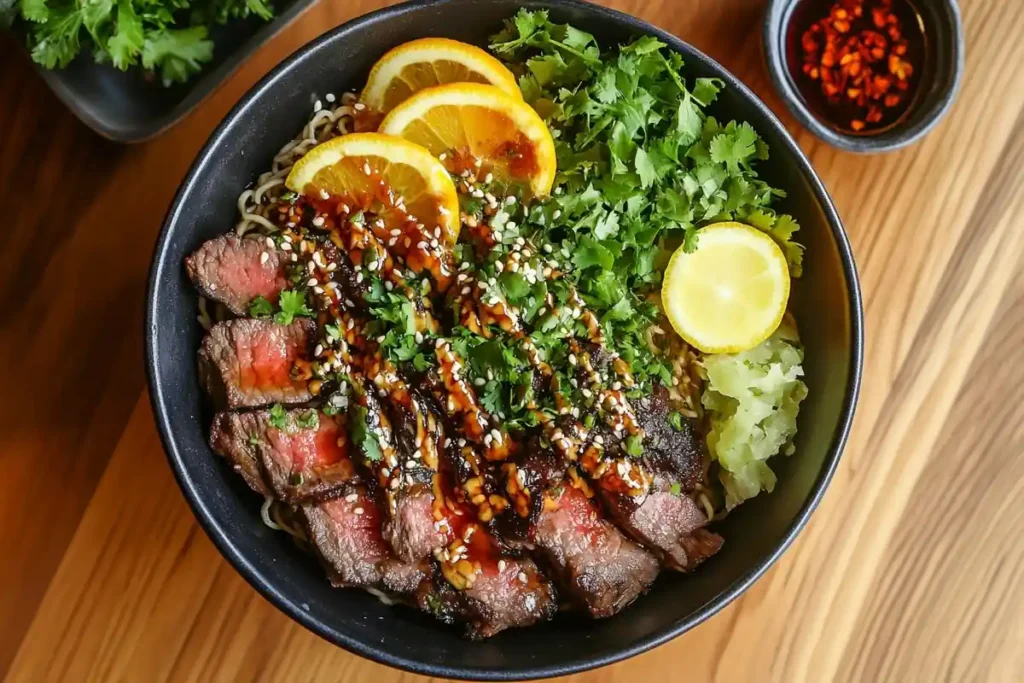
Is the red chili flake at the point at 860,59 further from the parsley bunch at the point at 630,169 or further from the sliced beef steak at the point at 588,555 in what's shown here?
the sliced beef steak at the point at 588,555

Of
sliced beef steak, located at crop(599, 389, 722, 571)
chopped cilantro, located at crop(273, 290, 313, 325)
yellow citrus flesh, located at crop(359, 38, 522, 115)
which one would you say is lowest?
sliced beef steak, located at crop(599, 389, 722, 571)

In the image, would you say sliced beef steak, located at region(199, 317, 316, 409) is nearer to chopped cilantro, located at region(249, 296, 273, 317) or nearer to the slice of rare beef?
chopped cilantro, located at region(249, 296, 273, 317)

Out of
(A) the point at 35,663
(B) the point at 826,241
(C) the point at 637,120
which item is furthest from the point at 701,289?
(A) the point at 35,663

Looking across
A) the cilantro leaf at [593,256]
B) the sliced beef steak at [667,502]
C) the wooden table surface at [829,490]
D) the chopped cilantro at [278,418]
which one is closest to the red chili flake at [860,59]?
the wooden table surface at [829,490]

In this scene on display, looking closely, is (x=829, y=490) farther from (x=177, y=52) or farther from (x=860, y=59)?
(x=177, y=52)

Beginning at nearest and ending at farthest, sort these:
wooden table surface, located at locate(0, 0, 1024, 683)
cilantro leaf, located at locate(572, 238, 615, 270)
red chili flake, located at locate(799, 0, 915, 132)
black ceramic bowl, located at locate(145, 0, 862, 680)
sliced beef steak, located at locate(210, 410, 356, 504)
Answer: black ceramic bowl, located at locate(145, 0, 862, 680) < sliced beef steak, located at locate(210, 410, 356, 504) < cilantro leaf, located at locate(572, 238, 615, 270) < wooden table surface, located at locate(0, 0, 1024, 683) < red chili flake, located at locate(799, 0, 915, 132)

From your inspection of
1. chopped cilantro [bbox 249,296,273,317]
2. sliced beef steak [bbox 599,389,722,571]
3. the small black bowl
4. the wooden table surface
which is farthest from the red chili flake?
chopped cilantro [bbox 249,296,273,317]

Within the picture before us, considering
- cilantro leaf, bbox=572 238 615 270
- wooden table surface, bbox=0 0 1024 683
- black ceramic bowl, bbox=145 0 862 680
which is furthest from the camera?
wooden table surface, bbox=0 0 1024 683

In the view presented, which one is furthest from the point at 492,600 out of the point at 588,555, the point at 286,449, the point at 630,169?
the point at 630,169
